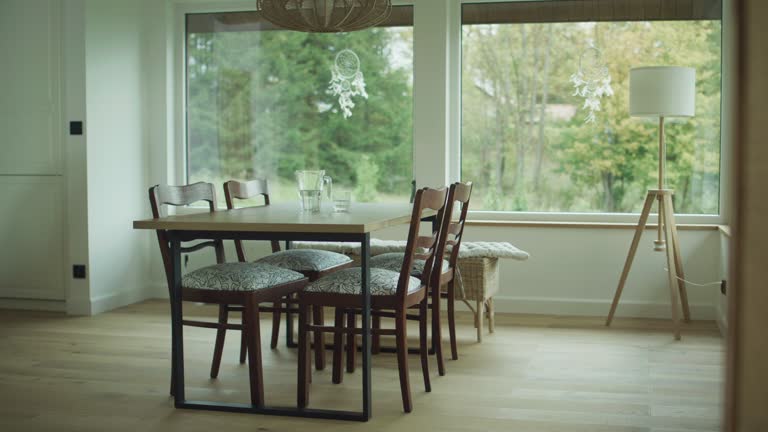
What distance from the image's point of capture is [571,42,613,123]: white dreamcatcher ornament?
5195 millimetres

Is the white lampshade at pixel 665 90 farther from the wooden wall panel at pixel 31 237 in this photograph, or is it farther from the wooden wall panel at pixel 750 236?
the wooden wall panel at pixel 750 236

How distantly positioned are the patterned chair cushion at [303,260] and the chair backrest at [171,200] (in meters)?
0.26

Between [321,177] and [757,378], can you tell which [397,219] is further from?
[757,378]

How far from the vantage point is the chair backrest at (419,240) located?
2.90m

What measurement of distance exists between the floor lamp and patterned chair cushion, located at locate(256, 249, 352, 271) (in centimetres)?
182

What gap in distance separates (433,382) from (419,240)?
0.73m

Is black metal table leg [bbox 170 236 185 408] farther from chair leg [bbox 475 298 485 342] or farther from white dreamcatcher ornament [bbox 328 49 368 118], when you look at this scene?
white dreamcatcher ornament [bbox 328 49 368 118]

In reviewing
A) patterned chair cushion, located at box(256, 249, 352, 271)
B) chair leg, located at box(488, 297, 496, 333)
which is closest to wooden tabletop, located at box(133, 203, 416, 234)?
patterned chair cushion, located at box(256, 249, 352, 271)

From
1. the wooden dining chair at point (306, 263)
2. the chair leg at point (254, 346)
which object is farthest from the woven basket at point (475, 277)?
the chair leg at point (254, 346)

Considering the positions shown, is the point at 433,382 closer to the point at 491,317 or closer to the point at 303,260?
the point at 303,260

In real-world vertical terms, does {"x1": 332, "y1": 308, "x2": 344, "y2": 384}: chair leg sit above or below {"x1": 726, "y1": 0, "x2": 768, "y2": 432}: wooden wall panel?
below

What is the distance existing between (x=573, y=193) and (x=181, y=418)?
10.4 ft

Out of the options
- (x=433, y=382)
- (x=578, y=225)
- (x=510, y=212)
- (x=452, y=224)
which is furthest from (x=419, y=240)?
(x=510, y=212)

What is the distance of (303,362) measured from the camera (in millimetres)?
3037
